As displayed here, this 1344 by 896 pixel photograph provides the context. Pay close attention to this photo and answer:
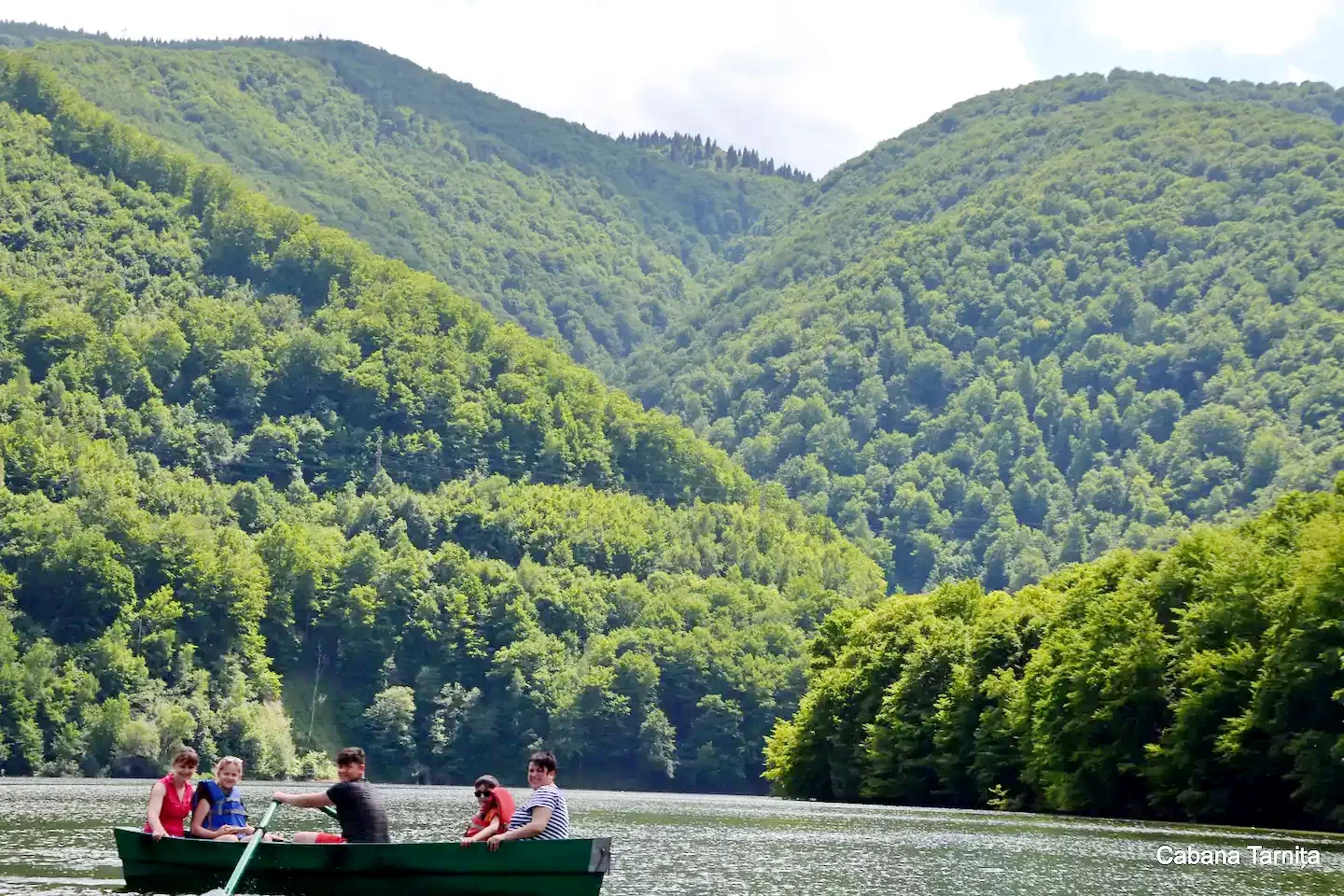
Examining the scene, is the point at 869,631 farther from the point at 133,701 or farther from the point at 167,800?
the point at 167,800

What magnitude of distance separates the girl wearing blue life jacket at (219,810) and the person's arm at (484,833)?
5931 mm

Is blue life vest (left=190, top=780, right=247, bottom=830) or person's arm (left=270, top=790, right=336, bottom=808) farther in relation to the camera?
blue life vest (left=190, top=780, right=247, bottom=830)

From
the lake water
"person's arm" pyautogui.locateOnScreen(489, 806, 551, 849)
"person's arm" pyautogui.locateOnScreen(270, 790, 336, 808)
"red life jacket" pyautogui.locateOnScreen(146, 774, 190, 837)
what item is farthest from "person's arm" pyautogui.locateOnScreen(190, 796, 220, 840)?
"person's arm" pyautogui.locateOnScreen(489, 806, 551, 849)

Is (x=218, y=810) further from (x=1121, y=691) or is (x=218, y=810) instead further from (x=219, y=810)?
(x=1121, y=691)

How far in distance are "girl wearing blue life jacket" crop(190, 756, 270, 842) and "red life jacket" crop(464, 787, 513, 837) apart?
5528 mm

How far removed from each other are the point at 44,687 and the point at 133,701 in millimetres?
11441

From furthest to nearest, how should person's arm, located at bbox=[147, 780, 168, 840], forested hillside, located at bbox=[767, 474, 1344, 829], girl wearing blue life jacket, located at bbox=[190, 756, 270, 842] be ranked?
forested hillside, located at bbox=[767, 474, 1344, 829] → girl wearing blue life jacket, located at bbox=[190, 756, 270, 842] → person's arm, located at bbox=[147, 780, 168, 840]

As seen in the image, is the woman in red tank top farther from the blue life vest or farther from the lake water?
the lake water

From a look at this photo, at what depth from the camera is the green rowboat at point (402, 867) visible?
47.1 m

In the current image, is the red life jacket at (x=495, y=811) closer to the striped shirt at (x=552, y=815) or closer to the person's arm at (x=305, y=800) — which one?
the striped shirt at (x=552, y=815)

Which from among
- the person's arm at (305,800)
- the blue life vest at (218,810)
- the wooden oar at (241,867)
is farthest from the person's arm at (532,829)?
the blue life vest at (218,810)

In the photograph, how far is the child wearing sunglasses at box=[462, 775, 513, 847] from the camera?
47.5 meters

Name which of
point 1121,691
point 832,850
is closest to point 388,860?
point 832,850

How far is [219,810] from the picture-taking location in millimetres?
51094
